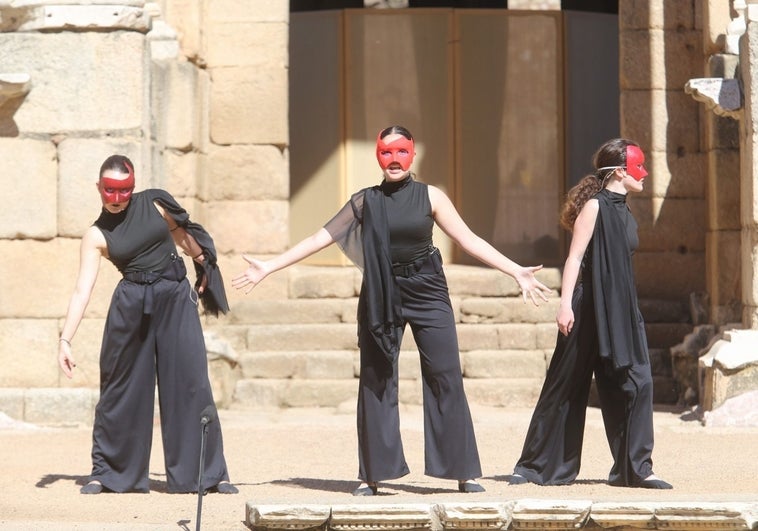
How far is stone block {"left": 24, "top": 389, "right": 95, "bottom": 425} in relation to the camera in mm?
10586

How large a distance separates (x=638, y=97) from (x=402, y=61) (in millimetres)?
2643

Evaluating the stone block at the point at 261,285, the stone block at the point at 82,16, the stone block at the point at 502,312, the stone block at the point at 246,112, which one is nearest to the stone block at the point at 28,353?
the stone block at the point at 82,16

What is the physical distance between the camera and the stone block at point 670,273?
42.7 feet

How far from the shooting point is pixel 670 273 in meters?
13.0

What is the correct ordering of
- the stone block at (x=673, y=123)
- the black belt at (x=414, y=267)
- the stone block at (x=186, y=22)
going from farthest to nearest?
the stone block at (x=673, y=123) → the stone block at (x=186, y=22) → the black belt at (x=414, y=267)

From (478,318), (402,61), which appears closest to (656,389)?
(478,318)

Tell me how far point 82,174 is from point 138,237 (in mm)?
3071

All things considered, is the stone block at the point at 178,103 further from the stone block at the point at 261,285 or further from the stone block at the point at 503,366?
the stone block at the point at 503,366

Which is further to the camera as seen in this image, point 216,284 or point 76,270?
point 76,270

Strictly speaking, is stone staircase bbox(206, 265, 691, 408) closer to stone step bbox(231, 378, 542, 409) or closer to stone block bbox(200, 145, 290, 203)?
stone step bbox(231, 378, 542, 409)

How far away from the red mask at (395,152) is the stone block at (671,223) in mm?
6030

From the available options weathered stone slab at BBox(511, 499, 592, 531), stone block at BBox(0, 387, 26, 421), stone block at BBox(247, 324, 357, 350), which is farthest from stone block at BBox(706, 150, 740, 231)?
weathered stone slab at BBox(511, 499, 592, 531)

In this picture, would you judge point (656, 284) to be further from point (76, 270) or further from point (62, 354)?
point (62, 354)

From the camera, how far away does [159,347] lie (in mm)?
7852
